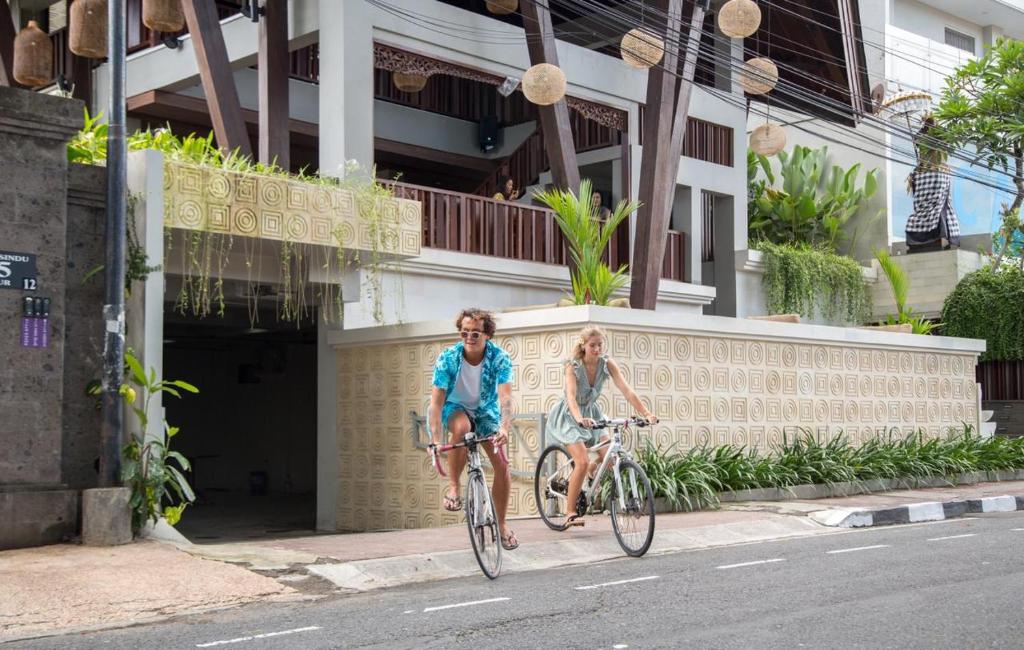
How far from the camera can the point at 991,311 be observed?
2417cm

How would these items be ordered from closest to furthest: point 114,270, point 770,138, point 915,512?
point 114,270 < point 915,512 < point 770,138

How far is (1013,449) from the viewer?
1823 cm

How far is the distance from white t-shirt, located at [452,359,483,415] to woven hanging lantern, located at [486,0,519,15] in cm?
1155

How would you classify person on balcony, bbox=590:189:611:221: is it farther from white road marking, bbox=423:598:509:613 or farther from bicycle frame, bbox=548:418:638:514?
white road marking, bbox=423:598:509:613

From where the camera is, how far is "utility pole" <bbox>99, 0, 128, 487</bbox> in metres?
9.30

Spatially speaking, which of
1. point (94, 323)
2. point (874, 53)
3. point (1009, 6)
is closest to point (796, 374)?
point (94, 323)

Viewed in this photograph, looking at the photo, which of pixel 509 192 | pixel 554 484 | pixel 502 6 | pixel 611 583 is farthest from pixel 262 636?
pixel 502 6

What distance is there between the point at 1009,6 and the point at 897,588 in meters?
30.7

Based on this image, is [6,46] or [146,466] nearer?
[146,466]

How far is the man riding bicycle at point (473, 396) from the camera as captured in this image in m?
8.18

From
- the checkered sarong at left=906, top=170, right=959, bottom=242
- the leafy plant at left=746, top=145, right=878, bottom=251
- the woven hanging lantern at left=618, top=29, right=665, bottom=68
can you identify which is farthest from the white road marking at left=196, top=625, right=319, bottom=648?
the checkered sarong at left=906, top=170, right=959, bottom=242

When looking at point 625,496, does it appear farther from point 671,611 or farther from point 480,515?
point 671,611

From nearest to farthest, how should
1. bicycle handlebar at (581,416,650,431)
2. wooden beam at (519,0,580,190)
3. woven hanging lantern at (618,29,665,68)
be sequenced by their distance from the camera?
bicycle handlebar at (581,416,650,431)
woven hanging lantern at (618,29,665,68)
wooden beam at (519,0,580,190)

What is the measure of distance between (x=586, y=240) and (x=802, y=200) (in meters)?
13.1
